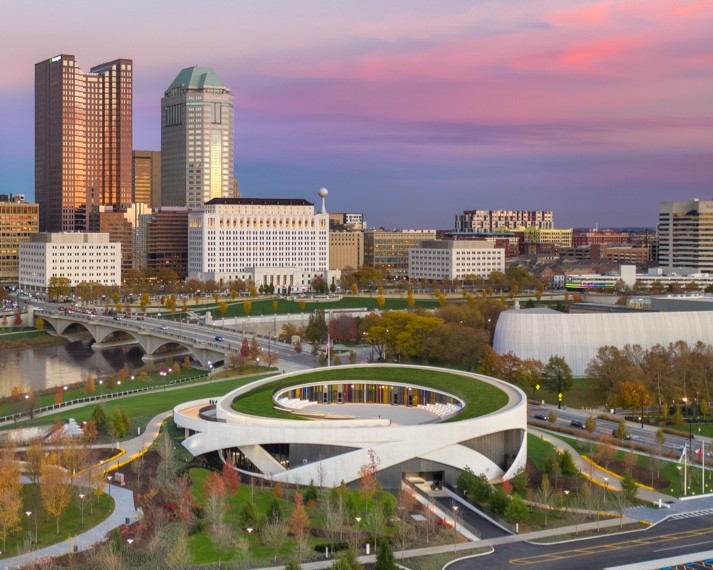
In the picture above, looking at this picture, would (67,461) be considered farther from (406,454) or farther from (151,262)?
(151,262)

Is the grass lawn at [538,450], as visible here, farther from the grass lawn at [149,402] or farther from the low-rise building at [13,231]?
the low-rise building at [13,231]

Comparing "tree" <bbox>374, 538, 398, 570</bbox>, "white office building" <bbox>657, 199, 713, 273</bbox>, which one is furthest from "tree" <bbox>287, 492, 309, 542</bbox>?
"white office building" <bbox>657, 199, 713, 273</bbox>

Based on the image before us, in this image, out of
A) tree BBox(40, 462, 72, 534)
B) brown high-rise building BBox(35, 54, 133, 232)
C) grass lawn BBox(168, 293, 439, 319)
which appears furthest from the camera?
brown high-rise building BBox(35, 54, 133, 232)

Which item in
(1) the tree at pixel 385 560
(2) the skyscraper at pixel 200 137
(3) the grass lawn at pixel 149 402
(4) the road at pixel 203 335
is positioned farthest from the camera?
(2) the skyscraper at pixel 200 137

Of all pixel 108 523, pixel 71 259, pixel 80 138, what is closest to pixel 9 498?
pixel 108 523

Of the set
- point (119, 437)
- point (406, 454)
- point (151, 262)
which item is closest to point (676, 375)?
point (406, 454)

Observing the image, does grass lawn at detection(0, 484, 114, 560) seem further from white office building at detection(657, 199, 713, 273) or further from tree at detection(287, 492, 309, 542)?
white office building at detection(657, 199, 713, 273)

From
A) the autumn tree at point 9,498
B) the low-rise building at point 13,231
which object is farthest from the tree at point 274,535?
the low-rise building at point 13,231
